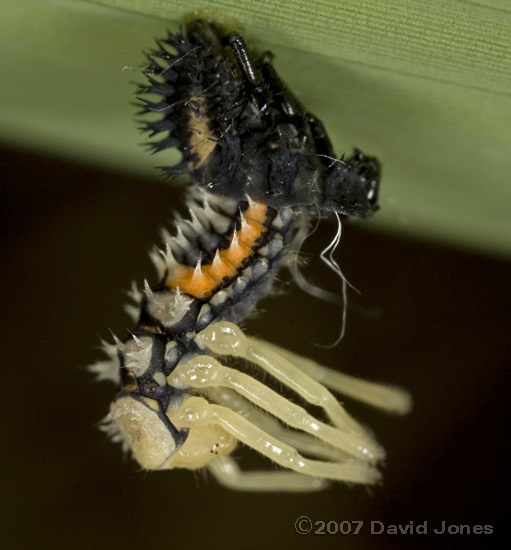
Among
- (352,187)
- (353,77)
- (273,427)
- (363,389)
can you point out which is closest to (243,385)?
(273,427)

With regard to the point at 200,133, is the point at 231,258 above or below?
below

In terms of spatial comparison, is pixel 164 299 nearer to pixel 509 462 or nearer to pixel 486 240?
pixel 486 240

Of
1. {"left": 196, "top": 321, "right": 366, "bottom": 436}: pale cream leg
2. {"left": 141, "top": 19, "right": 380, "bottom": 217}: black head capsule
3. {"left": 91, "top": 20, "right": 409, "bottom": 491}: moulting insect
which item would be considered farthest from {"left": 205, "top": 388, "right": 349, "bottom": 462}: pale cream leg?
{"left": 141, "top": 19, "right": 380, "bottom": 217}: black head capsule

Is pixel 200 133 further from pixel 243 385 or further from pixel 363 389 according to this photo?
pixel 363 389

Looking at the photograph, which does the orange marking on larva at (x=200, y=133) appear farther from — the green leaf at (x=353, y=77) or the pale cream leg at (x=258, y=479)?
the pale cream leg at (x=258, y=479)

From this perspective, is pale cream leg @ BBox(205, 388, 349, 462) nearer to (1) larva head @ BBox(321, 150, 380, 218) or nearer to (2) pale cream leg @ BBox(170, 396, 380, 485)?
(2) pale cream leg @ BBox(170, 396, 380, 485)

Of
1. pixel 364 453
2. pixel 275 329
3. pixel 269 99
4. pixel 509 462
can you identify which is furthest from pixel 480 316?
pixel 269 99

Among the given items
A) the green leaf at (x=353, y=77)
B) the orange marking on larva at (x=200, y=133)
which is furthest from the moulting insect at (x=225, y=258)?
the green leaf at (x=353, y=77)
